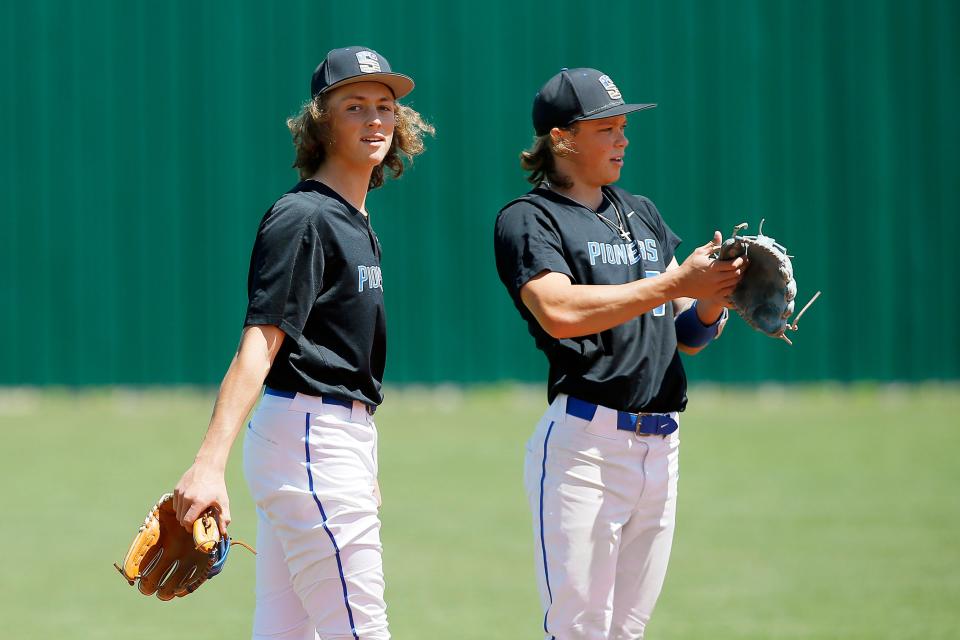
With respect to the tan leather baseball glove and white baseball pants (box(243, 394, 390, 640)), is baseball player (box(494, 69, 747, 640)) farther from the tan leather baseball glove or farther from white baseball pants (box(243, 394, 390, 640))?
the tan leather baseball glove

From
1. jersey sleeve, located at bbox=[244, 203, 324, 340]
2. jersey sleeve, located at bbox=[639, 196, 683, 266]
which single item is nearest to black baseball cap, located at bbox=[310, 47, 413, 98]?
jersey sleeve, located at bbox=[244, 203, 324, 340]

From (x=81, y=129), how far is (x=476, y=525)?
20.9 feet

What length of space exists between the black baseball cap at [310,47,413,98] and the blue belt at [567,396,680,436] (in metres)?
1.02

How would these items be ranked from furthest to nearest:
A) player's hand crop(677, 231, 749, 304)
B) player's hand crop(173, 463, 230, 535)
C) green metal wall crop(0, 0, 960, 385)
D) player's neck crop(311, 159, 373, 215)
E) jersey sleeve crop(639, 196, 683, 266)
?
green metal wall crop(0, 0, 960, 385)
jersey sleeve crop(639, 196, 683, 266)
player's neck crop(311, 159, 373, 215)
player's hand crop(677, 231, 749, 304)
player's hand crop(173, 463, 230, 535)

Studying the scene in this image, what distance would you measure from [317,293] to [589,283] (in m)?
0.84

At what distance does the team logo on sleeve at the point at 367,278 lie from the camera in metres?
3.44

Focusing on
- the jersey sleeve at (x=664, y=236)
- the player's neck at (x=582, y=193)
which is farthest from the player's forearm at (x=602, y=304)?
the jersey sleeve at (x=664, y=236)

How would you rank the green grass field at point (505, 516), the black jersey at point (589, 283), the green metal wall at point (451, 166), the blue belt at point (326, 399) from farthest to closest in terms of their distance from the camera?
the green metal wall at point (451, 166) < the green grass field at point (505, 516) < the black jersey at point (589, 283) < the blue belt at point (326, 399)

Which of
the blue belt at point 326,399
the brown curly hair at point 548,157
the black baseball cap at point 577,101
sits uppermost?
the black baseball cap at point 577,101

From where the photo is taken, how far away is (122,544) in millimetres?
6672

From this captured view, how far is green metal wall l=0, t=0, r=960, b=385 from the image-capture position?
11.6 m

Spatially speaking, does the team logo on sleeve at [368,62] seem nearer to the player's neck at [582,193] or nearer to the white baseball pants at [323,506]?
the player's neck at [582,193]

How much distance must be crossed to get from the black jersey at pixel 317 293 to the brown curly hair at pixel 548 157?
28.9 inches

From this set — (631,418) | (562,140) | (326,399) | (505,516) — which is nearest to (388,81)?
(562,140)
